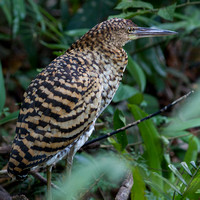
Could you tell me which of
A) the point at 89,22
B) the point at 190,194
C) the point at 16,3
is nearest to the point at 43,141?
the point at 190,194

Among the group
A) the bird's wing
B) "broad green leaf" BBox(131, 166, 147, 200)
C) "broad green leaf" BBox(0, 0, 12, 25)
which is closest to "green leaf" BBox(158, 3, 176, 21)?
the bird's wing

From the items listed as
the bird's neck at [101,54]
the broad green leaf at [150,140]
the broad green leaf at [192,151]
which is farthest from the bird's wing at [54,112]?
the broad green leaf at [192,151]

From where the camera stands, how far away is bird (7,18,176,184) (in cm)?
204

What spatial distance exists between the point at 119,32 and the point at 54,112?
0.74m

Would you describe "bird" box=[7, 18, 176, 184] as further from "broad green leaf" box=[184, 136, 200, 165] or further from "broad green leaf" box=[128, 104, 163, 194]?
"broad green leaf" box=[184, 136, 200, 165]

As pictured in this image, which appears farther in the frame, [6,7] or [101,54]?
[6,7]

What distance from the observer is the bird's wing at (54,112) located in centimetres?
203

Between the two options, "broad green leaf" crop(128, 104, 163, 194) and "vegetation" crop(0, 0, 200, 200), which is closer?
"vegetation" crop(0, 0, 200, 200)

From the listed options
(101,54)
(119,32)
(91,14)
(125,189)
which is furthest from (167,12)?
(91,14)

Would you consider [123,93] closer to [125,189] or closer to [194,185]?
[125,189]

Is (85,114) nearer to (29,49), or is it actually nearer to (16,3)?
(16,3)

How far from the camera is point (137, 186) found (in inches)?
87.9

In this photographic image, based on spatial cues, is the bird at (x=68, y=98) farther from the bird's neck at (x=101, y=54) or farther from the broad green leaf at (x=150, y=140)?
the broad green leaf at (x=150, y=140)

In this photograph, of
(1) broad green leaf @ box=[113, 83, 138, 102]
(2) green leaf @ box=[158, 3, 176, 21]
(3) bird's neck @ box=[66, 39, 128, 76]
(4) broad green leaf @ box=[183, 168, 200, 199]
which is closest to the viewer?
(4) broad green leaf @ box=[183, 168, 200, 199]
